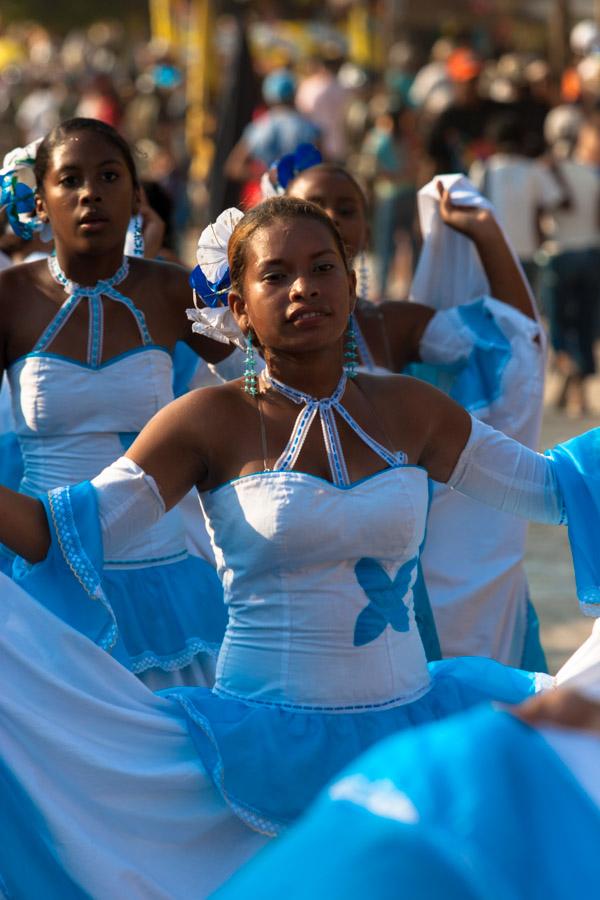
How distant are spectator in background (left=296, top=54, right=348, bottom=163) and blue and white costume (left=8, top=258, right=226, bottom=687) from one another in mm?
12718

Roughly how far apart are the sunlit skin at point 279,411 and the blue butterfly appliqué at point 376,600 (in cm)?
17

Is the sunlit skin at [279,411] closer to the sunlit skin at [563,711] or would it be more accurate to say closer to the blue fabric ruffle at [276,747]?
the blue fabric ruffle at [276,747]

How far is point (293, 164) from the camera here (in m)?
5.23

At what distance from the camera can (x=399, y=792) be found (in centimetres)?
186

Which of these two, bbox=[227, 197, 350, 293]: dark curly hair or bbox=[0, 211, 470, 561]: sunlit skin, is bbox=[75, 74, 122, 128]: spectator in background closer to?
bbox=[227, 197, 350, 293]: dark curly hair

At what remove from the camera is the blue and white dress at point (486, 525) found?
490 centimetres

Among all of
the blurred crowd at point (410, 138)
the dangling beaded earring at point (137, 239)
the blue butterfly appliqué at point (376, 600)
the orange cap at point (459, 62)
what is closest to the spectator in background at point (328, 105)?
the blurred crowd at point (410, 138)

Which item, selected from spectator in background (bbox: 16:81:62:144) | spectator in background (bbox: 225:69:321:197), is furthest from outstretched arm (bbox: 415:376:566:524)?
spectator in background (bbox: 16:81:62:144)

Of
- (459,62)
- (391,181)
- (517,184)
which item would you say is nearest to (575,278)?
(517,184)

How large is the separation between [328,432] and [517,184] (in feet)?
27.6

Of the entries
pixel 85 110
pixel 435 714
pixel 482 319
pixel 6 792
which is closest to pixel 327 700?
pixel 435 714

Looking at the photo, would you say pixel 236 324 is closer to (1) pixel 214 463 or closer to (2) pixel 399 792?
(1) pixel 214 463

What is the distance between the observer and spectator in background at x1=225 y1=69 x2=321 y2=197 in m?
13.6

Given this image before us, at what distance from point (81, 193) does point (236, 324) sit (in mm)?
969
